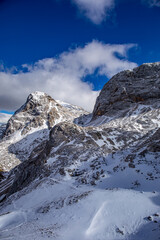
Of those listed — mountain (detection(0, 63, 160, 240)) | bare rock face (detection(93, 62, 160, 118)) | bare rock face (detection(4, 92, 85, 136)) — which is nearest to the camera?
mountain (detection(0, 63, 160, 240))

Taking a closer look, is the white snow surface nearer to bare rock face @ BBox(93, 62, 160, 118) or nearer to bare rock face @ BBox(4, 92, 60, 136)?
bare rock face @ BBox(93, 62, 160, 118)

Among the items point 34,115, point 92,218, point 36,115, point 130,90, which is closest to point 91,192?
point 92,218

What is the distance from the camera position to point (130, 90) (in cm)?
8412

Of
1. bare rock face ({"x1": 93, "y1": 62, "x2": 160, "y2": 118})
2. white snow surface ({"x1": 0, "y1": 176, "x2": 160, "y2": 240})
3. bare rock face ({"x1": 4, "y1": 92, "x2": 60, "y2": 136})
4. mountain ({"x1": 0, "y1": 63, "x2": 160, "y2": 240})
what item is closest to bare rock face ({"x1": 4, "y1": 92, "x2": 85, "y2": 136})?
bare rock face ({"x1": 4, "y1": 92, "x2": 60, "y2": 136})

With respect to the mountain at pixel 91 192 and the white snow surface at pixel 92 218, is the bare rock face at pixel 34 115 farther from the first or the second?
the white snow surface at pixel 92 218

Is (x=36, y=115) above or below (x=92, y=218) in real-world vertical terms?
above

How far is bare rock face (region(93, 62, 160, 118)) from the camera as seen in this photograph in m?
77.6

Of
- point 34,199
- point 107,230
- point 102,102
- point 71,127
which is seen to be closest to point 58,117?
point 102,102

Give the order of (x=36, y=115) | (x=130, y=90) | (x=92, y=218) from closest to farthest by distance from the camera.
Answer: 1. (x=92, y=218)
2. (x=130, y=90)
3. (x=36, y=115)

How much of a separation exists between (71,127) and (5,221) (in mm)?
28158

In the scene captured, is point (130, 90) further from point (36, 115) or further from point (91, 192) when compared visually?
point (36, 115)

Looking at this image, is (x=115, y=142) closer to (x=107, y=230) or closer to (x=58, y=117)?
(x=107, y=230)

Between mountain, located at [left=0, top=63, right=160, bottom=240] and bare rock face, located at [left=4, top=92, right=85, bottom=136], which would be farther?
bare rock face, located at [left=4, top=92, right=85, bottom=136]

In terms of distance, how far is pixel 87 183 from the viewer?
58.4 ft
